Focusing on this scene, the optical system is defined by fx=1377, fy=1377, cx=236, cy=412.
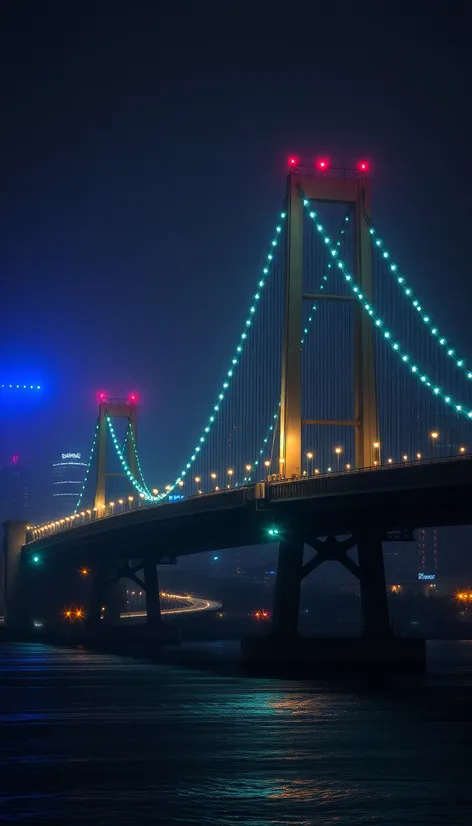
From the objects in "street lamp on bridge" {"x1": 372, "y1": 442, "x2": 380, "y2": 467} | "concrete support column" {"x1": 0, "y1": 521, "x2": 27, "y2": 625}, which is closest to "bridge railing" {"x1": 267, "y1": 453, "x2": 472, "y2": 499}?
"street lamp on bridge" {"x1": 372, "y1": 442, "x2": 380, "y2": 467}

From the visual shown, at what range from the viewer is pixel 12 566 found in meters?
128

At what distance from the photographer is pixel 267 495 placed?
200 ft

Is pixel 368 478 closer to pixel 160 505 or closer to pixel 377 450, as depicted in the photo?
pixel 377 450

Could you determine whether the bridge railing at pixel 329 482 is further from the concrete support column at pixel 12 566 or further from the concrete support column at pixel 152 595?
the concrete support column at pixel 12 566

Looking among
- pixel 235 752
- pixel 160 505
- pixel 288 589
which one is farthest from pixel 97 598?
pixel 235 752

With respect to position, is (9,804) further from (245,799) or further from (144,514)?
(144,514)

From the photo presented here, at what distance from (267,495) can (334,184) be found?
14.5m

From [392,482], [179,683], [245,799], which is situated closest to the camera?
[245,799]

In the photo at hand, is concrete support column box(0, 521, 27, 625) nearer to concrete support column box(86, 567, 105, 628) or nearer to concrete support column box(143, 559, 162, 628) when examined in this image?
concrete support column box(86, 567, 105, 628)

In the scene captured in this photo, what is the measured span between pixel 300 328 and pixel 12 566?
7435 centimetres

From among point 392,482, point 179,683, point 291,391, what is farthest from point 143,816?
point 291,391

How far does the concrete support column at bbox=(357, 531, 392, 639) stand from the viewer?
6147 cm

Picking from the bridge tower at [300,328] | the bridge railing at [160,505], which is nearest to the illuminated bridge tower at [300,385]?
the bridge tower at [300,328]

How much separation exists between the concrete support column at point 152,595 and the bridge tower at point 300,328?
46.0m
